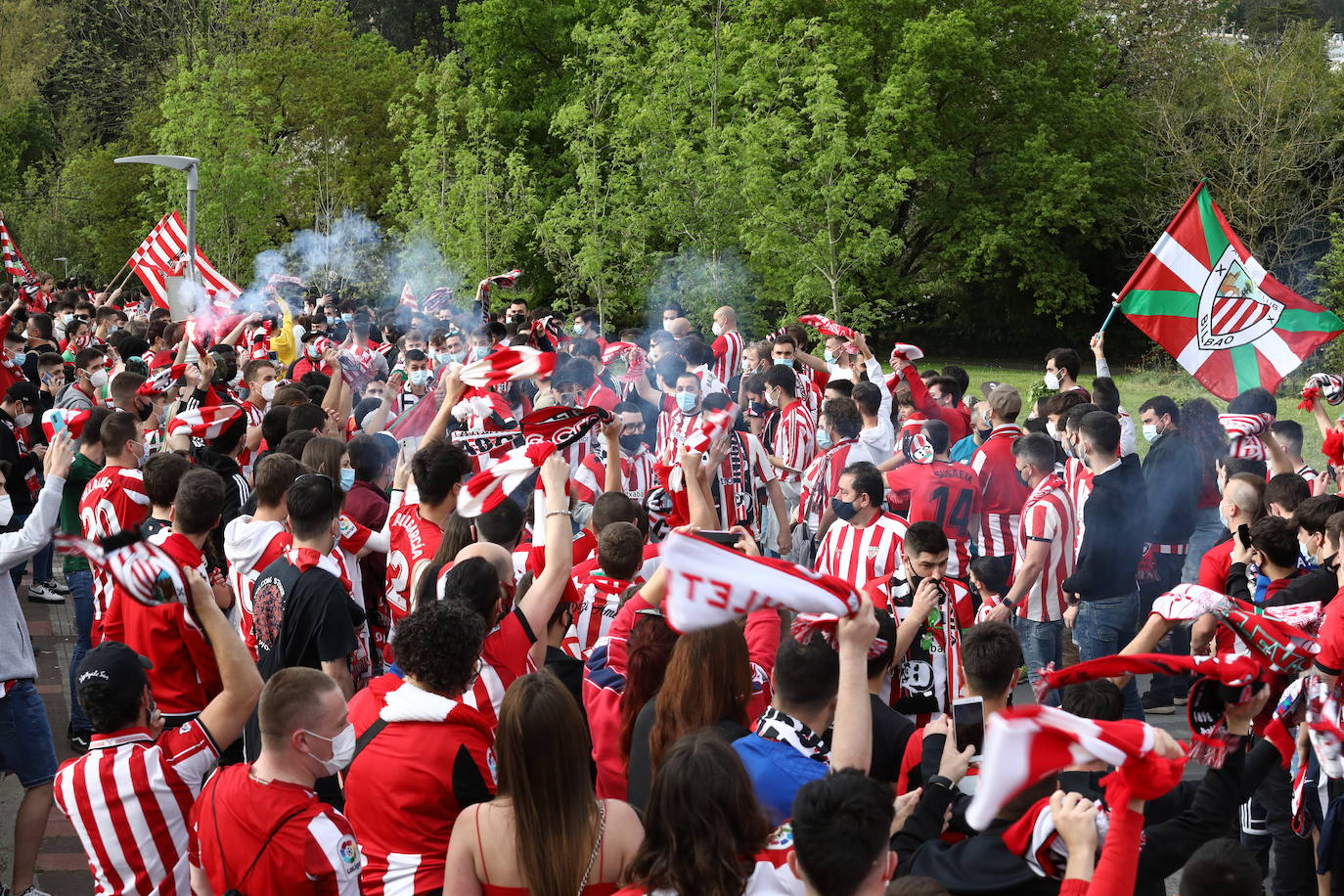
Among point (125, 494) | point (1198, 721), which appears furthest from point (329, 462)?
point (1198, 721)

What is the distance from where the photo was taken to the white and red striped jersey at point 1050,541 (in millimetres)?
7742

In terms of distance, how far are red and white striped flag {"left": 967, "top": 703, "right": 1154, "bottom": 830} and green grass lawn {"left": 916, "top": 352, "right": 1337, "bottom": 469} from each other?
11370mm

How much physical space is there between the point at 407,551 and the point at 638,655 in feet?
6.89

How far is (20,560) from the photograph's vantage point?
595cm

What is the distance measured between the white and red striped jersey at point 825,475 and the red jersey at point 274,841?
5683mm

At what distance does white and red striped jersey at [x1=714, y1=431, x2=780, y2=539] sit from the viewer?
944 cm

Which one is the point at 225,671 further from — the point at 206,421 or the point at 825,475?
the point at 825,475

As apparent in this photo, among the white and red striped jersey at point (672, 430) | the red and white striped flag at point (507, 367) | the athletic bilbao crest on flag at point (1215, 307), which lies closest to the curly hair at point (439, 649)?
the red and white striped flag at point (507, 367)

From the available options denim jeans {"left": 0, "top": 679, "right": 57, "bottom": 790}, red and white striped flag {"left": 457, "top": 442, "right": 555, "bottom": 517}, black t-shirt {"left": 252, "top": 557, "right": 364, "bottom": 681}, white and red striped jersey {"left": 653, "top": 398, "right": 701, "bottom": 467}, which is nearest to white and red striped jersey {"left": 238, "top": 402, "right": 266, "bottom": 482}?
white and red striped jersey {"left": 653, "top": 398, "right": 701, "bottom": 467}

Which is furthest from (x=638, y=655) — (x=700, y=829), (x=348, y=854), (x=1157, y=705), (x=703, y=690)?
(x=1157, y=705)

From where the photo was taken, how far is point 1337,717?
502 cm

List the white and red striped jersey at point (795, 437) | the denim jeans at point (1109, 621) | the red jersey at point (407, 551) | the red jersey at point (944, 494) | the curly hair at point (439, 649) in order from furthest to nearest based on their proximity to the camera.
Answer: the white and red striped jersey at point (795, 437) → the red jersey at point (944, 494) → the denim jeans at point (1109, 621) → the red jersey at point (407, 551) → the curly hair at point (439, 649)

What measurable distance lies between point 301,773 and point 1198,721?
261cm

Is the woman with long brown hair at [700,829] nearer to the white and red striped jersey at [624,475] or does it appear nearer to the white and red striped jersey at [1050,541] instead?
the white and red striped jersey at [1050,541]
